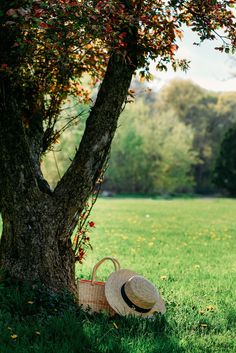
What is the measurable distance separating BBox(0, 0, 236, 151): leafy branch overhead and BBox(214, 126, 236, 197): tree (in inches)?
1891

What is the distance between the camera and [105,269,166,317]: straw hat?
607 centimetres

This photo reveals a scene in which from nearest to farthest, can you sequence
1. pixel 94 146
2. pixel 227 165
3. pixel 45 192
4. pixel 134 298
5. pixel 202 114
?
pixel 134 298 < pixel 94 146 < pixel 45 192 < pixel 227 165 < pixel 202 114

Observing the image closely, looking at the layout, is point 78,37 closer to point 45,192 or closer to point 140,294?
point 45,192

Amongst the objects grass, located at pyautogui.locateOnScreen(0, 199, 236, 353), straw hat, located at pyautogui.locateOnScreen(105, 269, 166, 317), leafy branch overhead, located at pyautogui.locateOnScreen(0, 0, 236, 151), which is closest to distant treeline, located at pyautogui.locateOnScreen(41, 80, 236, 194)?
grass, located at pyautogui.locateOnScreen(0, 199, 236, 353)

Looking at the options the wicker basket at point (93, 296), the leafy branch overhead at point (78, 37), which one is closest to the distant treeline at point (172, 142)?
the leafy branch overhead at point (78, 37)

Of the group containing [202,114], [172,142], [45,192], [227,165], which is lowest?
[45,192]

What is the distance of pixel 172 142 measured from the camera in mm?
63156

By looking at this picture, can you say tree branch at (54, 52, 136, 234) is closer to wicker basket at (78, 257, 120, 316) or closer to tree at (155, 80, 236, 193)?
wicker basket at (78, 257, 120, 316)

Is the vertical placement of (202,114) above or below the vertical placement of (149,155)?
above

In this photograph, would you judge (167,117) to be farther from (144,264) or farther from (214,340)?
(214,340)

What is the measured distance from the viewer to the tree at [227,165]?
54.2 m

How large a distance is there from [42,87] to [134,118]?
183 feet

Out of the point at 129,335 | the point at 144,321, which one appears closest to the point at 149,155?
the point at 144,321

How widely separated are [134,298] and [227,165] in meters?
49.5
